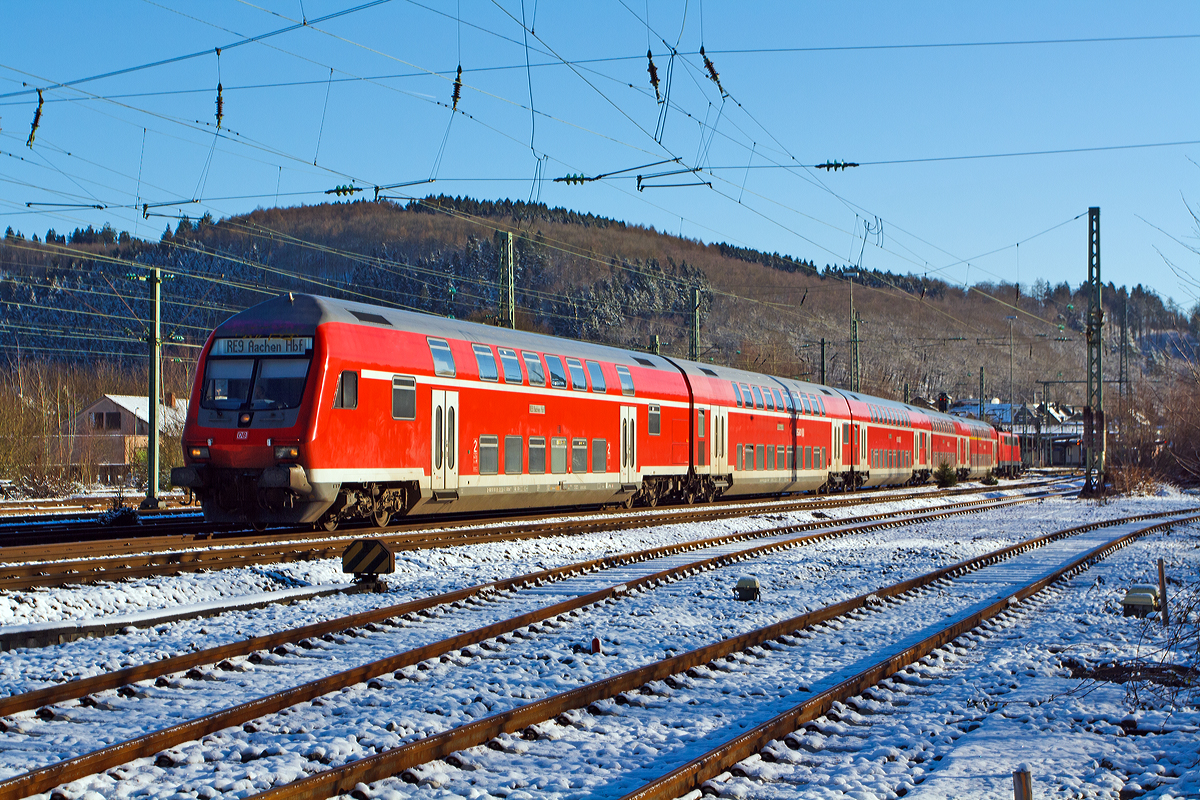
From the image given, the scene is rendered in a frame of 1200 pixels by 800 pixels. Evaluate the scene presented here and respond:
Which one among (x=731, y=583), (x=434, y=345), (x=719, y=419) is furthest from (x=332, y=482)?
(x=719, y=419)

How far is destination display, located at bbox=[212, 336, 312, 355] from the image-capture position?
1730 cm

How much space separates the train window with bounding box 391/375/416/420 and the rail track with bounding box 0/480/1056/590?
2.02m

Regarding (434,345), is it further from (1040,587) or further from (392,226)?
(392,226)

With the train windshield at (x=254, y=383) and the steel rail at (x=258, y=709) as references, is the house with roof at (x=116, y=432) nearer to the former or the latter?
the train windshield at (x=254, y=383)

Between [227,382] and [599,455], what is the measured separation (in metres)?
9.35

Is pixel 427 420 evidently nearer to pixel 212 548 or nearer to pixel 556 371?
pixel 556 371

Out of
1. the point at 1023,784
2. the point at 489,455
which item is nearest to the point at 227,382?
the point at 489,455

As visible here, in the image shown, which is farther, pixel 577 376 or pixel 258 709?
pixel 577 376

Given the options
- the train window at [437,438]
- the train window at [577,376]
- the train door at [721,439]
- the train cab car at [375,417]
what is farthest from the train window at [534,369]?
the train door at [721,439]

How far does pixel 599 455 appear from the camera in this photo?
24.8m

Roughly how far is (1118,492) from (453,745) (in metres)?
43.0

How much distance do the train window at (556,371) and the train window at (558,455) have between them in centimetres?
114

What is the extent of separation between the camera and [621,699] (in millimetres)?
7848

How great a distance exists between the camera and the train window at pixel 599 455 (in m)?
24.6
